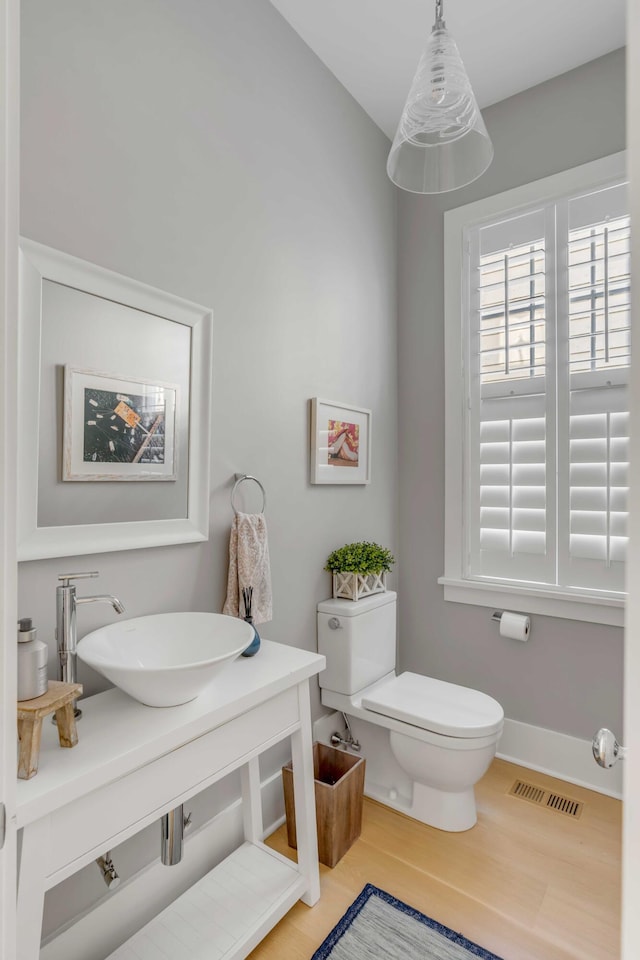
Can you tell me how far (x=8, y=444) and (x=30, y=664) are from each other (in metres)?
0.52

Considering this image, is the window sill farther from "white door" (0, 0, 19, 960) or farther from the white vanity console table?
"white door" (0, 0, 19, 960)

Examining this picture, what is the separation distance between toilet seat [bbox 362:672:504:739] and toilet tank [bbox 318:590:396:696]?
0.09 m

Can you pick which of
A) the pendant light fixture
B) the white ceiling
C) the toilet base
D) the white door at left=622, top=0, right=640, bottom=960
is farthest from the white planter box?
the white ceiling

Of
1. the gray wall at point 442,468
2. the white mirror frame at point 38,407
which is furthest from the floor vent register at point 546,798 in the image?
the white mirror frame at point 38,407

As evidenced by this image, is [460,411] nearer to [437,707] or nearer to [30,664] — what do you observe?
[437,707]

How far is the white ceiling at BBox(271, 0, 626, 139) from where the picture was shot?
190 cm

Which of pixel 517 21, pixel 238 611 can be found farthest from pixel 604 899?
pixel 517 21

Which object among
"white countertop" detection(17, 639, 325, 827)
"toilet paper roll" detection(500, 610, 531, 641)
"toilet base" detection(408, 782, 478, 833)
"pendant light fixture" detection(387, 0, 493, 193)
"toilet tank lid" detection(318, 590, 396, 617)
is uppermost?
"pendant light fixture" detection(387, 0, 493, 193)

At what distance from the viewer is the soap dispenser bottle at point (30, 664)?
0.91 m

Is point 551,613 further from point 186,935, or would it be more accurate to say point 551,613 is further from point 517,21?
point 517,21

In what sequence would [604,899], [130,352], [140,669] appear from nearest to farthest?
[140,669]
[130,352]
[604,899]

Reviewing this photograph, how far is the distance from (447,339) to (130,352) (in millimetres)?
1633

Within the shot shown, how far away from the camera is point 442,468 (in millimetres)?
2518

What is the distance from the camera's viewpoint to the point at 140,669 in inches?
39.8
